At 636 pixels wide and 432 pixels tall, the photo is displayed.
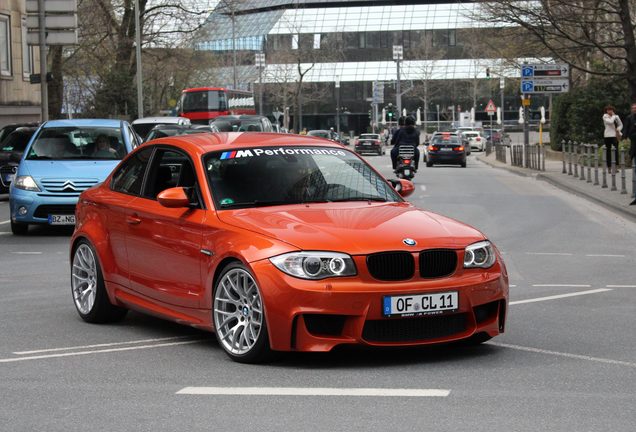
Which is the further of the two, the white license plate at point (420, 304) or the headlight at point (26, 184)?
the headlight at point (26, 184)

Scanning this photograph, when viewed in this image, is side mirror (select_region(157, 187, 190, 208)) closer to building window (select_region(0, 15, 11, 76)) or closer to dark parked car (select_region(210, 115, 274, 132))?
dark parked car (select_region(210, 115, 274, 132))

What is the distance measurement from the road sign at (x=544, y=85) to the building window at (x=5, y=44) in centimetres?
2010

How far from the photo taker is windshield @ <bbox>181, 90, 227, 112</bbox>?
68.3 metres

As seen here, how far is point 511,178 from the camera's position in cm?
4050

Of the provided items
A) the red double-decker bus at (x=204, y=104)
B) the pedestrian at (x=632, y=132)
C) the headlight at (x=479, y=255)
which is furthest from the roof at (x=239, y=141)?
the red double-decker bus at (x=204, y=104)

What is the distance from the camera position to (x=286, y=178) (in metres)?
8.94

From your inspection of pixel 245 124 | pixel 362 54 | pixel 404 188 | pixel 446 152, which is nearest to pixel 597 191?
pixel 245 124

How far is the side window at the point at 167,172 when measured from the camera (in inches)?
362

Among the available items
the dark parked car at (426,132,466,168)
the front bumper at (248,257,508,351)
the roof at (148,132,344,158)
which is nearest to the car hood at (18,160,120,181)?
the roof at (148,132,344,158)

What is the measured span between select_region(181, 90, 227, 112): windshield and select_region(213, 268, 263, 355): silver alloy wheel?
6058 cm

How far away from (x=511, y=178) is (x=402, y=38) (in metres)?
83.3

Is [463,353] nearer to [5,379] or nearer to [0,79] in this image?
[5,379]

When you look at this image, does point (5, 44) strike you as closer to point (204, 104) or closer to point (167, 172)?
point (204, 104)

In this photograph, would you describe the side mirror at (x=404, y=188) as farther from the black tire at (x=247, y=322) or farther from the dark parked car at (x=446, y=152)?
the dark parked car at (x=446, y=152)
